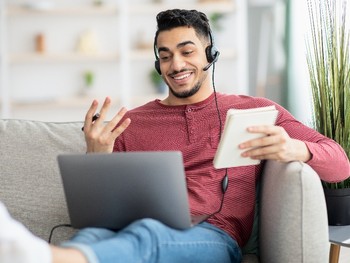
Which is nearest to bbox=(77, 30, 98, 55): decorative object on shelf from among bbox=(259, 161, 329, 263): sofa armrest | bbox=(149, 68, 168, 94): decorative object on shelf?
bbox=(149, 68, 168, 94): decorative object on shelf

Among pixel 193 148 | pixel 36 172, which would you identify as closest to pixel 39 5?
pixel 36 172

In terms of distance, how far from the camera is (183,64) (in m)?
2.09

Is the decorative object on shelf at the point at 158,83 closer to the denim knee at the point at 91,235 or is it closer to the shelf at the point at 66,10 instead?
the shelf at the point at 66,10

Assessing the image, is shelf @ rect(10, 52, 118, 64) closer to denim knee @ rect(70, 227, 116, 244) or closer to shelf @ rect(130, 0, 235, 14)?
shelf @ rect(130, 0, 235, 14)

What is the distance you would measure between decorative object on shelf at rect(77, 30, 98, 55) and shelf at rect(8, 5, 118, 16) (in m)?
0.18

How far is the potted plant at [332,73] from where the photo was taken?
6.64ft

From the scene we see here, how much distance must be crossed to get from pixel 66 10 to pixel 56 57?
1.29ft

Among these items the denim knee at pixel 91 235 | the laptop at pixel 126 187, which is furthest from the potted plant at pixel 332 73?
the denim knee at pixel 91 235

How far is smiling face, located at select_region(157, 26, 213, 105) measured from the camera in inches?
82.4

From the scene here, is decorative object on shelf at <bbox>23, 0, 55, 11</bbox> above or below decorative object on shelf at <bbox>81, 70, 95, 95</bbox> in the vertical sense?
above

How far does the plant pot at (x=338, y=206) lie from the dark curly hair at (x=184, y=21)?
0.69m

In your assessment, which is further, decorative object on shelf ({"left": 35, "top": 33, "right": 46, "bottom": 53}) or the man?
decorative object on shelf ({"left": 35, "top": 33, "right": 46, "bottom": 53})

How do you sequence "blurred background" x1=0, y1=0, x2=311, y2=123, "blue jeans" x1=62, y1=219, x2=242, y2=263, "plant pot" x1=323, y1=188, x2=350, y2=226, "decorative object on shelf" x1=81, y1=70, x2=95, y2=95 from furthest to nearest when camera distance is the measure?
"decorative object on shelf" x1=81, y1=70, x2=95, y2=95 < "blurred background" x1=0, y1=0, x2=311, y2=123 < "plant pot" x1=323, y1=188, x2=350, y2=226 < "blue jeans" x1=62, y1=219, x2=242, y2=263

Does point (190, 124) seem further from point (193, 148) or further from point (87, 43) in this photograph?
point (87, 43)
